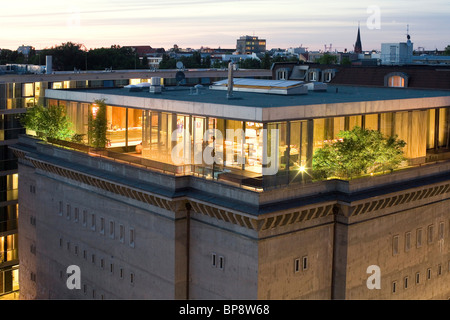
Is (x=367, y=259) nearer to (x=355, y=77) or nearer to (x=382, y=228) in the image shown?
(x=382, y=228)

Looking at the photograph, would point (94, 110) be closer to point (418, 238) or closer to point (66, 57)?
point (418, 238)

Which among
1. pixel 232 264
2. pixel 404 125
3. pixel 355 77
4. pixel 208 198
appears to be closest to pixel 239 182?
pixel 208 198

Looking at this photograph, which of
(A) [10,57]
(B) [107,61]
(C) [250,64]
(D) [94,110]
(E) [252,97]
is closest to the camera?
(E) [252,97]

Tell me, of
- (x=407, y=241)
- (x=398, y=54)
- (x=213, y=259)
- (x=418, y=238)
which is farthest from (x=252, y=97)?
(x=398, y=54)

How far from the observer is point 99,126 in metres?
52.4

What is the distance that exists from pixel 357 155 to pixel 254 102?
7204mm

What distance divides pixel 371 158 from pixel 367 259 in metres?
6.23

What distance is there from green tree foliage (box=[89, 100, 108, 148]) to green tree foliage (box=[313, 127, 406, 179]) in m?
16.7

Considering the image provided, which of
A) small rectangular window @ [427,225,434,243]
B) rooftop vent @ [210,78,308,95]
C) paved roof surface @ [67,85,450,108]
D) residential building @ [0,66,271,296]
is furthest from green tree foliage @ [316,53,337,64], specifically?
small rectangular window @ [427,225,434,243]

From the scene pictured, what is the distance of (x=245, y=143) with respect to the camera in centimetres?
4341

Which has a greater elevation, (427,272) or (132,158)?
(132,158)

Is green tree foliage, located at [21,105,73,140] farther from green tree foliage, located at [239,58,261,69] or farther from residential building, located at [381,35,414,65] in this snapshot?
green tree foliage, located at [239,58,261,69]

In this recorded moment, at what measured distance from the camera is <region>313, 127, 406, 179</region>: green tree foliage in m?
43.6

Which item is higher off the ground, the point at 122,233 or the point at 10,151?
the point at 10,151
